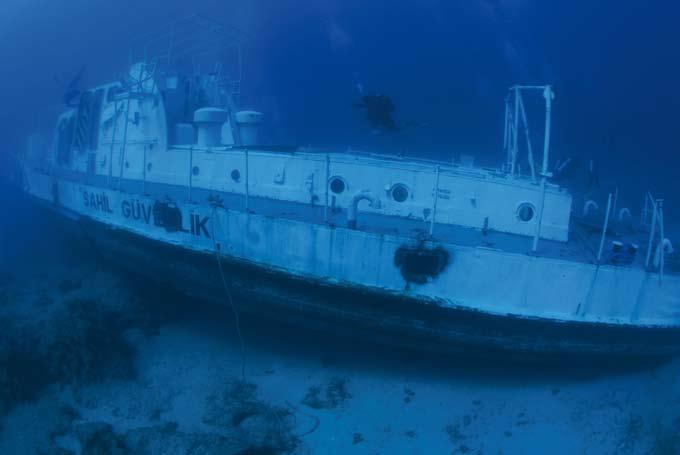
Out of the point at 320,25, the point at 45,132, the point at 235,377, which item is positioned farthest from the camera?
the point at 320,25

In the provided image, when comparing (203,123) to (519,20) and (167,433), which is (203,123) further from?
(519,20)

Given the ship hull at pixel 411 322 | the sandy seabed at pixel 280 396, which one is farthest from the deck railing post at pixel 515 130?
the sandy seabed at pixel 280 396

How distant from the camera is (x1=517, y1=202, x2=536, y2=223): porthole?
626cm

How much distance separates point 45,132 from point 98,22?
35.0m

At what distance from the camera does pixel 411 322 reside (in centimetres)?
573

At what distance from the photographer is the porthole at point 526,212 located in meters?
6.26

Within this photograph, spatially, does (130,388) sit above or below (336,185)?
below

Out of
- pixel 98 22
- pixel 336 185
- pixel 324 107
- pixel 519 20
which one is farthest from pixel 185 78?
pixel 98 22

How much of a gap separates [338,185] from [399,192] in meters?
0.96

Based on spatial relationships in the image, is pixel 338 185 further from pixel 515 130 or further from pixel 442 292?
pixel 515 130

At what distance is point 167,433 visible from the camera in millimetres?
5078

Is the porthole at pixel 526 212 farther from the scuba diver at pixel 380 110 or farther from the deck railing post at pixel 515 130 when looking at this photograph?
the scuba diver at pixel 380 110

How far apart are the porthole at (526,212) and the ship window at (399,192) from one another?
169 cm

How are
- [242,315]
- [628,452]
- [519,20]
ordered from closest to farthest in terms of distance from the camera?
[628,452] → [242,315] → [519,20]
